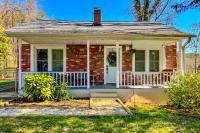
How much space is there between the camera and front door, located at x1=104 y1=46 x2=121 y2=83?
15688 millimetres

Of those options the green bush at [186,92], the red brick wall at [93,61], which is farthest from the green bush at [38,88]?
the green bush at [186,92]

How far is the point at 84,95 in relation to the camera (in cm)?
1232

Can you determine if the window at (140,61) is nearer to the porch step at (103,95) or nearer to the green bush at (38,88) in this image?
the porch step at (103,95)

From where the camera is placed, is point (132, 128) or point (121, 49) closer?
point (132, 128)

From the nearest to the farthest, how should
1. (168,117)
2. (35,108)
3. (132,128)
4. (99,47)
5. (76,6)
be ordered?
(132,128) → (168,117) → (35,108) → (99,47) → (76,6)

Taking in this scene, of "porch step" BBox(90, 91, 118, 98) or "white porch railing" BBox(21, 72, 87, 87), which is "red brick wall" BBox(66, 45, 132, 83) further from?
"porch step" BBox(90, 91, 118, 98)

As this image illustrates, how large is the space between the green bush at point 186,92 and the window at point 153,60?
460 cm

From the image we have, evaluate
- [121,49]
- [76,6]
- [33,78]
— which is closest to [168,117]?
[33,78]

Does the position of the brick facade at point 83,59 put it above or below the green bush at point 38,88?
above

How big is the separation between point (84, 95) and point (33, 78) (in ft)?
8.33

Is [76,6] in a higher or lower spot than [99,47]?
higher

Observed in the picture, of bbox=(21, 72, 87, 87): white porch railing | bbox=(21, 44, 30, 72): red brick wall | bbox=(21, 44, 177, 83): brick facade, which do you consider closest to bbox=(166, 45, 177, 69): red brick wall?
bbox=(21, 44, 177, 83): brick facade

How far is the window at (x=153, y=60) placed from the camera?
615 inches

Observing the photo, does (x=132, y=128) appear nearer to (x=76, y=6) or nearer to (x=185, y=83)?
(x=185, y=83)
